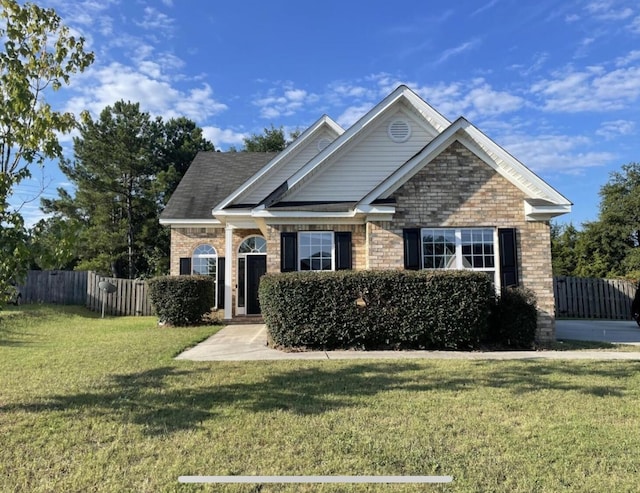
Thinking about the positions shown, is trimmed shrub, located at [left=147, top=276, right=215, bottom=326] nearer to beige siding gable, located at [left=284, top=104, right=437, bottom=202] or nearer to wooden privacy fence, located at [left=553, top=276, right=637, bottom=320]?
beige siding gable, located at [left=284, top=104, right=437, bottom=202]

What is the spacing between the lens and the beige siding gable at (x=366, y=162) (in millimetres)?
13156

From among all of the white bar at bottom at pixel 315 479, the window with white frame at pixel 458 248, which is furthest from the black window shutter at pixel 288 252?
the white bar at bottom at pixel 315 479

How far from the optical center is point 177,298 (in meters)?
14.0

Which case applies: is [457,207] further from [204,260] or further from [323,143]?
[204,260]

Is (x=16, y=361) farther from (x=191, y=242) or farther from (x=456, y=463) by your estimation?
(x=191, y=242)

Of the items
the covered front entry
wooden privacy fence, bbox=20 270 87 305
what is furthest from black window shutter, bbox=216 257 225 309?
wooden privacy fence, bbox=20 270 87 305

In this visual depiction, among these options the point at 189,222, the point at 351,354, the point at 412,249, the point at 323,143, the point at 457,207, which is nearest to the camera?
the point at 351,354

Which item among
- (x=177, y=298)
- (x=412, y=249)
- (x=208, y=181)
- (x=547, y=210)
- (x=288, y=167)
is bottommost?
(x=177, y=298)

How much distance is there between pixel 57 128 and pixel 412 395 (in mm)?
5715

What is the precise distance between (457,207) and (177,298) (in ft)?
27.5

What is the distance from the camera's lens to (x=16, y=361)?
8477mm

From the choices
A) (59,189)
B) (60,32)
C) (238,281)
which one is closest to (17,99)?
(60,32)

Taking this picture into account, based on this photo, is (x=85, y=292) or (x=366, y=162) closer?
(x=366, y=162)

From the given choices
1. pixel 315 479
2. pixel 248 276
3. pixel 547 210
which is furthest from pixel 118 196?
Result: pixel 315 479
